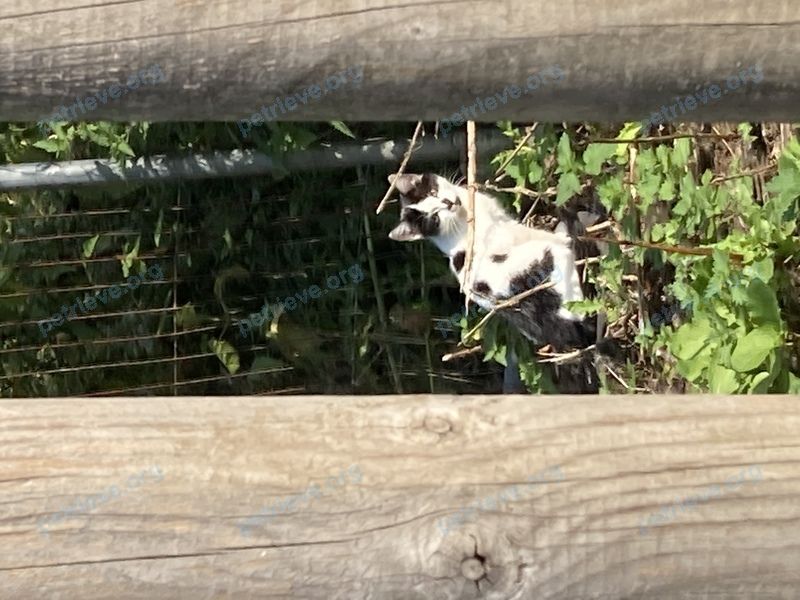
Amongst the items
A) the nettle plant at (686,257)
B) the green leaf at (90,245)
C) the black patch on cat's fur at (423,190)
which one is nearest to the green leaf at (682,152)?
the nettle plant at (686,257)

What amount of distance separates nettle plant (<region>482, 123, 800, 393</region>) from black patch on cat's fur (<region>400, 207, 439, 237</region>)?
1.38ft

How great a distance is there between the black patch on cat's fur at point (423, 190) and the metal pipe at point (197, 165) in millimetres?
145

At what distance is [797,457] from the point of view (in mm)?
1019

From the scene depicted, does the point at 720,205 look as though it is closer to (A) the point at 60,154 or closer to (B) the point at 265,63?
(B) the point at 265,63

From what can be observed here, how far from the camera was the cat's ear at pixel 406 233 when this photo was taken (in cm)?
418

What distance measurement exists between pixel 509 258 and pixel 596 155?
3.49 feet

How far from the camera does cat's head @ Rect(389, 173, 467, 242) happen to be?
411cm

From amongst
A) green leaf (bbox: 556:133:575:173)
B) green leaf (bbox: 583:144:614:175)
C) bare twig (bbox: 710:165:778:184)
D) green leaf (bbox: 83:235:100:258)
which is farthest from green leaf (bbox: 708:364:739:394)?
green leaf (bbox: 83:235:100:258)

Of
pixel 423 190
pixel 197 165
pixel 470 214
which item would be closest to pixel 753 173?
pixel 470 214

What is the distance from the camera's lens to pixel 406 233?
13.7 feet

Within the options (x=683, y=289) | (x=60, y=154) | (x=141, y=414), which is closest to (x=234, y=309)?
(x=60, y=154)

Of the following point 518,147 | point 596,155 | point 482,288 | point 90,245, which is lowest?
point 482,288

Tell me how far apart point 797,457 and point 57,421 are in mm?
827

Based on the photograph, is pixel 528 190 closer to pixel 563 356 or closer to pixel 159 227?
pixel 563 356
